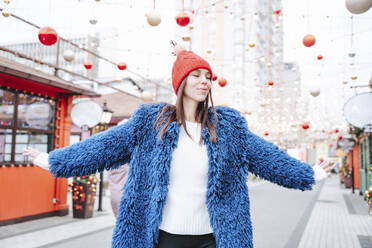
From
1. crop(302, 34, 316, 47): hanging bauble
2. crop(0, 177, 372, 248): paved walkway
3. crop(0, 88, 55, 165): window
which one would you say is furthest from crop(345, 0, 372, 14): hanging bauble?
crop(0, 88, 55, 165): window

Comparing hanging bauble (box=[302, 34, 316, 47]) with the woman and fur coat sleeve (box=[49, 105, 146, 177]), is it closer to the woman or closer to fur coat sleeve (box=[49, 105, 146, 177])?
the woman

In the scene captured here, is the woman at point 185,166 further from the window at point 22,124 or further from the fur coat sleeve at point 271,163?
the window at point 22,124

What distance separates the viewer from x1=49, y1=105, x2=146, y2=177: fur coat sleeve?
1756 mm

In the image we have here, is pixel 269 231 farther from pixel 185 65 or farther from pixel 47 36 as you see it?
pixel 185 65

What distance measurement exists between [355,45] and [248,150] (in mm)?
9118

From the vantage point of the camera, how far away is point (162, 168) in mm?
1682

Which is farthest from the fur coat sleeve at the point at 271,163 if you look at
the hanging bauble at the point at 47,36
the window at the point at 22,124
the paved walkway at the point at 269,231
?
the window at the point at 22,124

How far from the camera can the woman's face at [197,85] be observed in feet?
6.02

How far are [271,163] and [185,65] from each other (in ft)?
2.39

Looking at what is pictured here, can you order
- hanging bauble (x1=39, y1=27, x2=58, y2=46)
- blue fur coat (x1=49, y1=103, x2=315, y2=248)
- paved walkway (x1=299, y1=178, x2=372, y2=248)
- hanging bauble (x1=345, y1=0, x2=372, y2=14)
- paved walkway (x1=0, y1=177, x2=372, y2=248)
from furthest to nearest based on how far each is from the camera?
paved walkway (x1=299, y1=178, x2=372, y2=248)
paved walkway (x1=0, y1=177, x2=372, y2=248)
hanging bauble (x1=39, y1=27, x2=58, y2=46)
hanging bauble (x1=345, y1=0, x2=372, y2=14)
blue fur coat (x1=49, y1=103, x2=315, y2=248)

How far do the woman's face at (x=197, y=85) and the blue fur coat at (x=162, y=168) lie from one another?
0.48 ft

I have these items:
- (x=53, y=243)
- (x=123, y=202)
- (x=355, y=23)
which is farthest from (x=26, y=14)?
(x=355, y=23)

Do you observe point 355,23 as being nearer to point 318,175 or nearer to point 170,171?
point 318,175

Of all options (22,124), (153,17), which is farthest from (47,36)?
(22,124)
